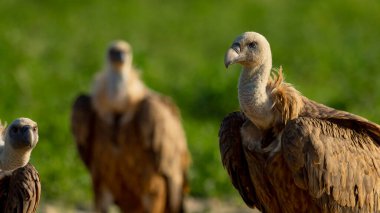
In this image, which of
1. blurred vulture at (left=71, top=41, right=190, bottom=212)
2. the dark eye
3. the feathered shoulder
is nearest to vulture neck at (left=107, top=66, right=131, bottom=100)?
blurred vulture at (left=71, top=41, right=190, bottom=212)

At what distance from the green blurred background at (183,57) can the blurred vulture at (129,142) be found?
783 mm

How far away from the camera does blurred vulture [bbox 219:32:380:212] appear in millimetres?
7668

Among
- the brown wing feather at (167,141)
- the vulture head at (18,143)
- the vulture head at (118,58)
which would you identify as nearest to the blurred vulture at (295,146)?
the vulture head at (18,143)

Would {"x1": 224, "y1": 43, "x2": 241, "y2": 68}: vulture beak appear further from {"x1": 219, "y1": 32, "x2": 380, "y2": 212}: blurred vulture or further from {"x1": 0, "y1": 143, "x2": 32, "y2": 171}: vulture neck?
{"x1": 0, "y1": 143, "x2": 32, "y2": 171}: vulture neck

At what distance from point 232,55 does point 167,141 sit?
3518 mm

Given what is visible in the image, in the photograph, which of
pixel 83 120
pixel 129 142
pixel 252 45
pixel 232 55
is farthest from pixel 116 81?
pixel 232 55

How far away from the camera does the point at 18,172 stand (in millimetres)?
7387

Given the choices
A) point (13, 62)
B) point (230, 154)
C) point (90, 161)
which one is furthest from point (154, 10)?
point (230, 154)

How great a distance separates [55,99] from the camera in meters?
15.0

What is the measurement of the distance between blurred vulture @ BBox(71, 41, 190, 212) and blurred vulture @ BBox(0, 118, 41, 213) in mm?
3370

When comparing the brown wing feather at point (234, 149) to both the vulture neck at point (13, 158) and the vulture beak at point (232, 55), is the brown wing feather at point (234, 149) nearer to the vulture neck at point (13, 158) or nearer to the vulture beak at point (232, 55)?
the vulture beak at point (232, 55)

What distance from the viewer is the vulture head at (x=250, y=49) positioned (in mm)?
7676

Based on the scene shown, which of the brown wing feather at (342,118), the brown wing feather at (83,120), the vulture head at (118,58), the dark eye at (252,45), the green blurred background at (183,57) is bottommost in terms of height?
the green blurred background at (183,57)

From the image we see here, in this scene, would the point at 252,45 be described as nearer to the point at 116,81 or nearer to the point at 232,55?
the point at 232,55
